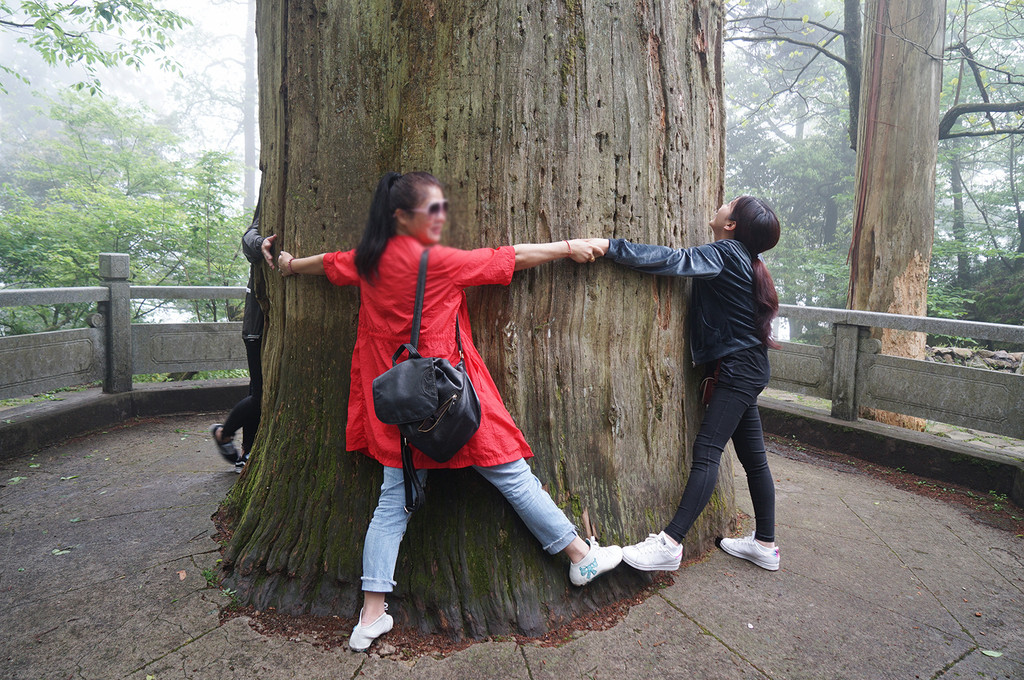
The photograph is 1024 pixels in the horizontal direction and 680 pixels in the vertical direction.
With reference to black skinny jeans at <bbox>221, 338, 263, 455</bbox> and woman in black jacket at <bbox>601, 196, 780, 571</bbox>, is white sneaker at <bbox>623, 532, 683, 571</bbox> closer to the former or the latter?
woman in black jacket at <bbox>601, 196, 780, 571</bbox>

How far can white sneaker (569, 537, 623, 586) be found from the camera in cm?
240

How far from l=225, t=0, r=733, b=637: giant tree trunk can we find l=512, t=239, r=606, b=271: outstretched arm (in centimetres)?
10

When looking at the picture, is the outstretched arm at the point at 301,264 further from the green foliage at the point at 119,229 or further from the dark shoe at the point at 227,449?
the green foliage at the point at 119,229

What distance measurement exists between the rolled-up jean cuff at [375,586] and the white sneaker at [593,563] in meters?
0.77

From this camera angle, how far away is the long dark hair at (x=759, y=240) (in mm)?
2732

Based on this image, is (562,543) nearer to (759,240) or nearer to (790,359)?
(759,240)

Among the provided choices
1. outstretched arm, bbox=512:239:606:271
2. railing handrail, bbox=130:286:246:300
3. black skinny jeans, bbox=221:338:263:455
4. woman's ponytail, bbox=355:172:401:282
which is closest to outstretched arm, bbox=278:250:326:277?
woman's ponytail, bbox=355:172:401:282

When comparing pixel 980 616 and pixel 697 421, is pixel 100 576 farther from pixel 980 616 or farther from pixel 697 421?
pixel 980 616

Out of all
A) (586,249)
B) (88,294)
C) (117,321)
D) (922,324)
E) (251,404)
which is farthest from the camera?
(117,321)

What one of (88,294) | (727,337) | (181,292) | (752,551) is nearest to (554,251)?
(727,337)

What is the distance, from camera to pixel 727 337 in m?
2.79

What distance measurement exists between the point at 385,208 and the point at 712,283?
1663 millimetres

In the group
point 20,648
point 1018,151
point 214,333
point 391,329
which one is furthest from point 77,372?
point 1018,151

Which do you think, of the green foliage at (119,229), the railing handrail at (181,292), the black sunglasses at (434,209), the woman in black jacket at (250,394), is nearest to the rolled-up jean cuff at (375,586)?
the black sunglasses at (434,209)
